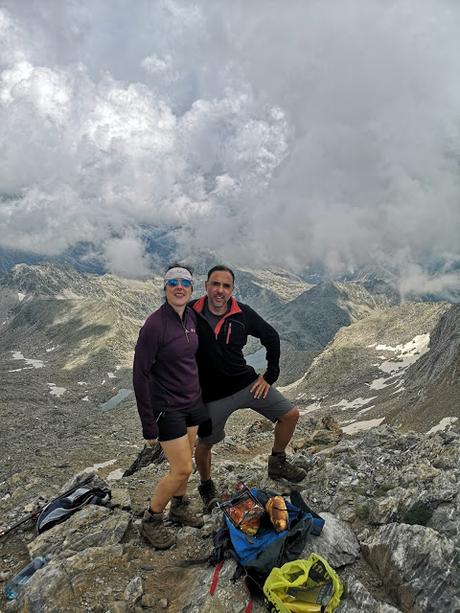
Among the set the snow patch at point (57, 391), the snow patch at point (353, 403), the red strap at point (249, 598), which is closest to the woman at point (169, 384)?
the red strap at point (249, 598)

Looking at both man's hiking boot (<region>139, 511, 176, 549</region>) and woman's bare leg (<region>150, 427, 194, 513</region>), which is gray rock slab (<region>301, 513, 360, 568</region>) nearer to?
woman's bare leg (<region>150, 427, 194, 513</region>)

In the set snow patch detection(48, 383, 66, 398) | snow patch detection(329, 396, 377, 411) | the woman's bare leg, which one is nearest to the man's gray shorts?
the woman's bare leg

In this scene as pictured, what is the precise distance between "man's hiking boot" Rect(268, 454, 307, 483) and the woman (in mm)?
3005

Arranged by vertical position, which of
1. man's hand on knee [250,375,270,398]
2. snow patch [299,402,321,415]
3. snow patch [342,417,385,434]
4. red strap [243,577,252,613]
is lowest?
snow patch [299,402,321,415]

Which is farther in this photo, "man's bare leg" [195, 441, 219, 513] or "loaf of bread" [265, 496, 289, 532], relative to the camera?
"man's bare leg" [195, 441, 219, 513]

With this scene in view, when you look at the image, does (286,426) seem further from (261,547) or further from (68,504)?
(68,504)

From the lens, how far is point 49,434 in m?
104

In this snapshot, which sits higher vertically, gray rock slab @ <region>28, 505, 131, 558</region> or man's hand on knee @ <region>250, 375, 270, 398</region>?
man's hand on knee @ <region>250, 375, 270, 398</region>

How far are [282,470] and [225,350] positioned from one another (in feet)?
13.8

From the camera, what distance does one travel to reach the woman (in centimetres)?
771

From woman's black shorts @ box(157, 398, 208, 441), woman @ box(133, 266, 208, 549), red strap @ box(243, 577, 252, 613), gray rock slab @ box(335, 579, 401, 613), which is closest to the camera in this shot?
gray rock slab @ box(335, 579, 401, 613)

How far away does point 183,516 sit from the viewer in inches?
362

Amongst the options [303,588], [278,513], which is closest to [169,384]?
[278,513]

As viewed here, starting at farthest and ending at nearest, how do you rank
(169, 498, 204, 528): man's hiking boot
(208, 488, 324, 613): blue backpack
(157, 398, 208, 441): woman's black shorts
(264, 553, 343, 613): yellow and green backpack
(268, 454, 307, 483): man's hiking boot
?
(268, 454, 307, 483): man's hiking boot < (169, 498, 204, 528): man's hiking boot < (157, 398, 208, 441): woman's black shorts < (208, 488, 324, 613): blue backpack < (264, 553, 343, 613): yellow and green backpack
